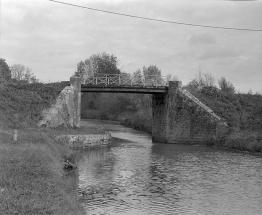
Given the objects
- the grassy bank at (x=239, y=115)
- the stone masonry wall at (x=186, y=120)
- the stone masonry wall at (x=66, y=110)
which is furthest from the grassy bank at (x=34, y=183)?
the stone masonry wall at (x=186, y=120)

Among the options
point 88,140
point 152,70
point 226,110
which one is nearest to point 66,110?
point 88,140

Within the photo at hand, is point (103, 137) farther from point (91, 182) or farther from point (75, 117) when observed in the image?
point (91, 182)

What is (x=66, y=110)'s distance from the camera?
135 ft

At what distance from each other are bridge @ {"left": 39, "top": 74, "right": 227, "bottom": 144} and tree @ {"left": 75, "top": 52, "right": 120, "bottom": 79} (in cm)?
4677

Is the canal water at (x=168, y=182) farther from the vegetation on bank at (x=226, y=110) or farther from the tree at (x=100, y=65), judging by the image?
the tree at (x=100, y=65)

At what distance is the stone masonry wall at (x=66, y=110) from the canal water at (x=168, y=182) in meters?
6.72

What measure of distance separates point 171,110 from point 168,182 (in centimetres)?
2299

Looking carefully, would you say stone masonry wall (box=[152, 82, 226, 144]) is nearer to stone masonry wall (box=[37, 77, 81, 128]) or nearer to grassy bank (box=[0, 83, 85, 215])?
stone masonry wall (box=[37, 77, 81, 128])

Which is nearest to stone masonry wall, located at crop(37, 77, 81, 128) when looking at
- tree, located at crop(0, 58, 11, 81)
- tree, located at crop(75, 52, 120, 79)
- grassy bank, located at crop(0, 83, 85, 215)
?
tree, located at crop(0, 58, 11, 81)

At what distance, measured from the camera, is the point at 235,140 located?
3941 cm

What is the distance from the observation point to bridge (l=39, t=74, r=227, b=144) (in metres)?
41.7

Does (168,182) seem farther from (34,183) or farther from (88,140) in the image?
(88,140)

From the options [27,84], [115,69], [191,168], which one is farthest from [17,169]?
[115,69]

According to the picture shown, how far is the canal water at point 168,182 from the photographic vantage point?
16391mm
